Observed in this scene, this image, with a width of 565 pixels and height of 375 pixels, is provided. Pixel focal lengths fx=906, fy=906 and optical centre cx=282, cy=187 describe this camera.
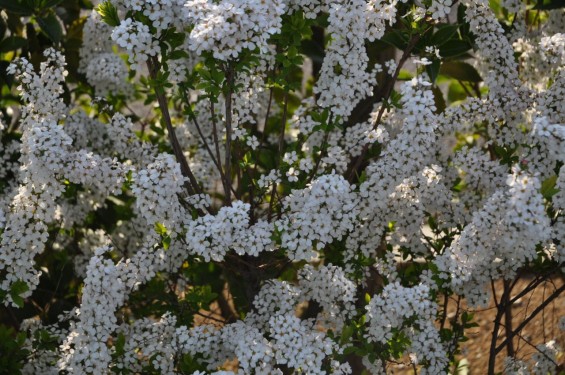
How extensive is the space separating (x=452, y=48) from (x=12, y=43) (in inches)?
95.0

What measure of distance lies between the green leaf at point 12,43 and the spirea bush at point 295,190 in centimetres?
26

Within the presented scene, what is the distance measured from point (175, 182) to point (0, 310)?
2.35 metres

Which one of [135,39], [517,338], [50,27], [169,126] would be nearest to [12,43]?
[50,27]

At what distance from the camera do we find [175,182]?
11.2 feet

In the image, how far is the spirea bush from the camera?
11.1 feet

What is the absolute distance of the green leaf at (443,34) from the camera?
412 cm

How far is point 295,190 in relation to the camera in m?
3.72

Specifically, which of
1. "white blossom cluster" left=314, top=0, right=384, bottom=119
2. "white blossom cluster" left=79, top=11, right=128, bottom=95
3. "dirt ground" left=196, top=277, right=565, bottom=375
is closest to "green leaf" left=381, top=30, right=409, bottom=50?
"white blossom cluster" left=314, top=0, right=384, bottom=119

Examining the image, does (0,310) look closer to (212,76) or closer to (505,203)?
(212,76)

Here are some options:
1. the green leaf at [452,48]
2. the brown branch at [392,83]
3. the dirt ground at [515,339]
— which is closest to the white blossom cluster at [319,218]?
the brown branch at [392,83]

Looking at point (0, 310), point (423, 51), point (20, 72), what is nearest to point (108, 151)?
point (20, 72)

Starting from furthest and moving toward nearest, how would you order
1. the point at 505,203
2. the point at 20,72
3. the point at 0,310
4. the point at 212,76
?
the point at 0,310 → the point at 20,72 → the point at 212,76 → the point at 505,203

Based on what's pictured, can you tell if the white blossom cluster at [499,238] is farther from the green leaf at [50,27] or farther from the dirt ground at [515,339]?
the green leaf at [50,27]

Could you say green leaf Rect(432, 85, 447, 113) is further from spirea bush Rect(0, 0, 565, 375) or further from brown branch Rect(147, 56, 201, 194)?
brown branch Rect(147, 56, 201, 194)
